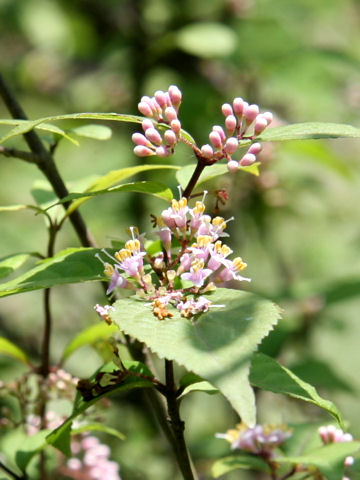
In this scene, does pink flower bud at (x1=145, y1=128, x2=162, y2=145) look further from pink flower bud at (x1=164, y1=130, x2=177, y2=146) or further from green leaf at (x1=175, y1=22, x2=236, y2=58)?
green leaf at (x1=175, y1=22, x2=236, y2=58)

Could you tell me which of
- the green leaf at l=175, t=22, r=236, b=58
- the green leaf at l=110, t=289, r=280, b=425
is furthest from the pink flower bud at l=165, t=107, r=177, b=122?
the green leaf at l=175, t=22, r=236, b=58

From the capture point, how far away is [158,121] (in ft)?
4.93

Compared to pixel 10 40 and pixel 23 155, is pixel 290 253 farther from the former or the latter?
pixel 23 155

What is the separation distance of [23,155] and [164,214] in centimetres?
47

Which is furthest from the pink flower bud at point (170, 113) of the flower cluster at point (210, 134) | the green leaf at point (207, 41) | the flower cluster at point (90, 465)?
the green leaf at point (207, 41)

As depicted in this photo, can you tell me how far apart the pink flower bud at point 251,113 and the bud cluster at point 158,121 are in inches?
5.5

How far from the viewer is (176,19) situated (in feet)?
14.1

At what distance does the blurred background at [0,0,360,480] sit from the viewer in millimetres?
3756

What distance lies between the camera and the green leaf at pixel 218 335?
1127mm

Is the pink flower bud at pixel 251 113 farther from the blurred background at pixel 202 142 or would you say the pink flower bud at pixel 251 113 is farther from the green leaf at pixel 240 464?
the blurred background at pixel 202 142

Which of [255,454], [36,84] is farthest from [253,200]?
[255,454]

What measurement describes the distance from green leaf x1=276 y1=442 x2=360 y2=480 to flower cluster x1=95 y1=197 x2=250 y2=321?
495 millimetres

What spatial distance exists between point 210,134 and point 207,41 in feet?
7.89

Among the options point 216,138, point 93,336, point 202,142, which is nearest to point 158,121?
point 216,138
